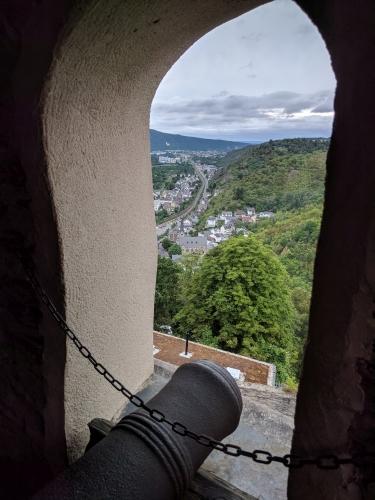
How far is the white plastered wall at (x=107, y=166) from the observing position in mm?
1439

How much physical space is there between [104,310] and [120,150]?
0.80 m

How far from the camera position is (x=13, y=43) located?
57.2 inches

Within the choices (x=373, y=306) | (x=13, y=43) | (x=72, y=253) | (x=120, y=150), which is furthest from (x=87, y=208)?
(x=373, y=306)

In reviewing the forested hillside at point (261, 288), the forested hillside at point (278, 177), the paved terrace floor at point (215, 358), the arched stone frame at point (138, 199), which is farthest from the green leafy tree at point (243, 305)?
the arched stone frame at point (138, 199)

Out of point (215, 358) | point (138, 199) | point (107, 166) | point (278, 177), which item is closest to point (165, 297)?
point (215, 358)

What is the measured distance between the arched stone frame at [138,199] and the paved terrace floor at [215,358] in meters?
4.58

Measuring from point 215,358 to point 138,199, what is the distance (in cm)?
562

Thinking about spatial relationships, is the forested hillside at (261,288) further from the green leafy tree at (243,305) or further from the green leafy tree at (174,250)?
the green leafy tree at (174,250)

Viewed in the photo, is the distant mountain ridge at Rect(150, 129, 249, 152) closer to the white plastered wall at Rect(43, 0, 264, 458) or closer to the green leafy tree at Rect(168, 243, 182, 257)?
the green leafy tree at Rect(168, 243, 182, 257)

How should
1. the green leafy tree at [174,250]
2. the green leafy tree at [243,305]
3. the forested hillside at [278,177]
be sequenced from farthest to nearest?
the green leafy tree at [174,250]
the forested hillside at [278,177]
the green leafy tree at [243,305]

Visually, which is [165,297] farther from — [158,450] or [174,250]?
[158,450]

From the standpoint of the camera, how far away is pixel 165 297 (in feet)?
46.4

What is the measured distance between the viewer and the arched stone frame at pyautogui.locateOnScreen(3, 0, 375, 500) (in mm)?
981

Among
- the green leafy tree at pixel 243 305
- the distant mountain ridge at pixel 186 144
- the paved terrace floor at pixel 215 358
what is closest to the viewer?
the paved terrace floor at pixel 215 358
